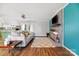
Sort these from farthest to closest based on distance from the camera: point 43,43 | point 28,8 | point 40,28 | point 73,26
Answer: point 40,28 < point 43,43 < point 28,8 < point 73,26

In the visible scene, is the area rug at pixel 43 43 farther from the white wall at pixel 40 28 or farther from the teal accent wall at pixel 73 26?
the teal accent wall at pixel 73 26

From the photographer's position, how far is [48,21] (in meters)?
9.78

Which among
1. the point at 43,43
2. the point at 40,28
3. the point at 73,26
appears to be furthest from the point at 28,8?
the point at 40,28

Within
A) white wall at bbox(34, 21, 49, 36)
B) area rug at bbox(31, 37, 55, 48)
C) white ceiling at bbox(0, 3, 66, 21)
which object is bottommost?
area rug at bbox(31, 37, 55, 48)

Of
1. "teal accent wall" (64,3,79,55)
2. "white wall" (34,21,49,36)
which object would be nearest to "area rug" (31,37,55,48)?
"white wall" (34,21,49,36)

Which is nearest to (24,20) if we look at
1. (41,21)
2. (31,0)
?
(41,21)

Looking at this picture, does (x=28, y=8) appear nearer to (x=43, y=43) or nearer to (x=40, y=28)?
(x=43, y=43)

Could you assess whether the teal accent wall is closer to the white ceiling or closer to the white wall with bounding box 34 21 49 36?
the white ceiling

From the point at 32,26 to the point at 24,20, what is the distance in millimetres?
685

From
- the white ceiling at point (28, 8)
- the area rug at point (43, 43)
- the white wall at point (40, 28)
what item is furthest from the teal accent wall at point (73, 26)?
the white wall at point (40, 28)

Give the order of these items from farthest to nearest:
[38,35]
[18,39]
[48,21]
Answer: [48,21] → [38,35] → [18,39]

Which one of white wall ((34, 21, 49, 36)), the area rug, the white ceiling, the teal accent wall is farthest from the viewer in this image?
white wall ((34, 21, 49, 36))

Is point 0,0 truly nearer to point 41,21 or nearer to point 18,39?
point 18,39

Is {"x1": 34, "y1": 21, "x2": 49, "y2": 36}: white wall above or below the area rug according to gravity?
above
